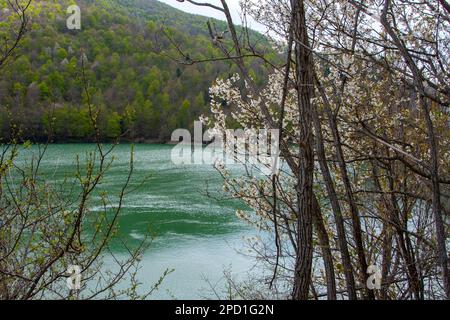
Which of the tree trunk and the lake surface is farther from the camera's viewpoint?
the lake surface

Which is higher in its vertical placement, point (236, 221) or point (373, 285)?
point (373, 285)

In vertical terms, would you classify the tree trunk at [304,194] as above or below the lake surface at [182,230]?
above

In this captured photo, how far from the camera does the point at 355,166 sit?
15.1 ft

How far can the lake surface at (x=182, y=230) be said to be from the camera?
9500 millimetres

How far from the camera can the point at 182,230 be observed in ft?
40.1

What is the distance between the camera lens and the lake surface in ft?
31.2

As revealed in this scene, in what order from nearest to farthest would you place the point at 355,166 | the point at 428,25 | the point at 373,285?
1. the point at 373,285
2. the point at 428,25
3. the point at 355,166

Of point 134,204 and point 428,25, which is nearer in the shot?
point 428,25

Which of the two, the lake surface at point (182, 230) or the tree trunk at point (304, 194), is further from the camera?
the lake surface at point (182, 230)

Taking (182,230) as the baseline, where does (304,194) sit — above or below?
above

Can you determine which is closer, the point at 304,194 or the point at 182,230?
the point at 304,194
